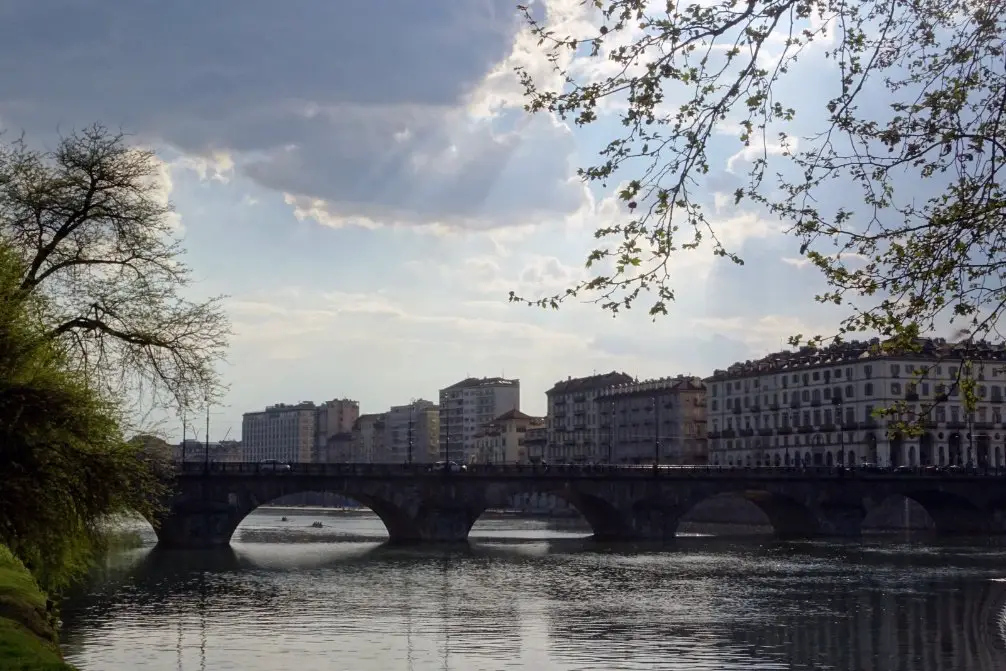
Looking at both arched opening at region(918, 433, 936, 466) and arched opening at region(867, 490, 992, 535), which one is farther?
arched opening at region(918, 433, 936, 466)

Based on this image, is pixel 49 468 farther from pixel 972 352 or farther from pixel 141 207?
pixel 972 352

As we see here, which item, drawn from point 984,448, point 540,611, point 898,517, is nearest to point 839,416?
point 984,448

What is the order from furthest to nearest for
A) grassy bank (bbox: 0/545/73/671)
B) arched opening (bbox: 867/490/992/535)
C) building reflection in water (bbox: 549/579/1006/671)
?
1. arched opening (bbox: 867/490/992/535)
2. building reflection in water (bbox: 549/579/1006/671)
3. grassy bank (bbox: 0/545/73/671)

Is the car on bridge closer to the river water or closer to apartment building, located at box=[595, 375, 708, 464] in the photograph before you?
the river water

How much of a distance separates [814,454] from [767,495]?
122 feet

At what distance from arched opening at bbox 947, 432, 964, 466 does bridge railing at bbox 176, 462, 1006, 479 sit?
22.0m

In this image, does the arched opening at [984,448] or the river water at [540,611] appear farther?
the arched opening at [984,448]

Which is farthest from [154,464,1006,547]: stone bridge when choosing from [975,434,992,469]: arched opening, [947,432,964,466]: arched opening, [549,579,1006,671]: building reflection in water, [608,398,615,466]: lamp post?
[608,398,615,466]: lamp post

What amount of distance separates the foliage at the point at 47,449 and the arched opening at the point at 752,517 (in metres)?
82.6

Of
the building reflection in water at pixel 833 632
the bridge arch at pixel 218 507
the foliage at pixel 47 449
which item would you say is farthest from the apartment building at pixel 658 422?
the foliage at pixel 47 449

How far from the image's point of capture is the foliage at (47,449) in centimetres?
2398

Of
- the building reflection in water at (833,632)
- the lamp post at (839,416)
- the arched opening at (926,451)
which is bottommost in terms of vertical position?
the building reflection in water at (833,632)

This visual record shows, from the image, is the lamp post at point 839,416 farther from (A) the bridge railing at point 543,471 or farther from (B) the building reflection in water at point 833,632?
(B) the building reflection in water at point 833,632

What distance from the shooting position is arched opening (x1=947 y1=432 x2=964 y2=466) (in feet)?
457
